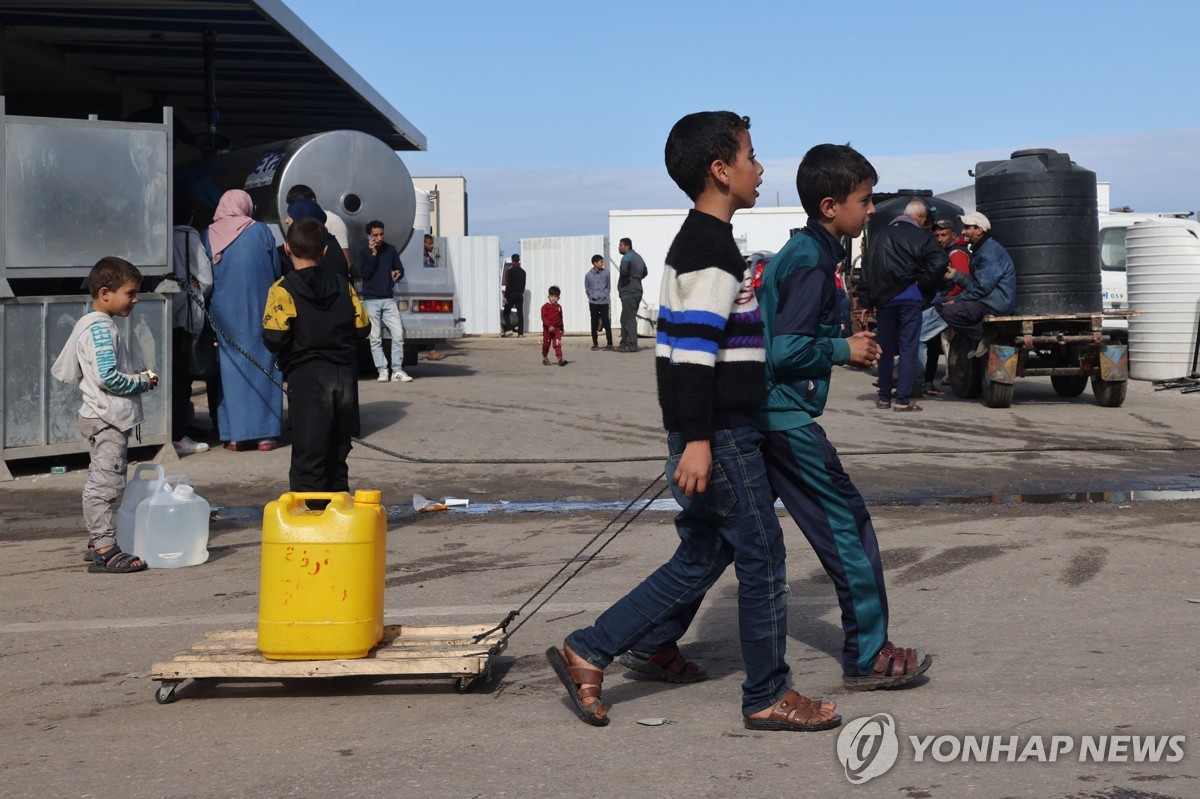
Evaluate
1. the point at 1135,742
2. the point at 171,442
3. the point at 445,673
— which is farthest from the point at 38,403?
the point at 1135,742

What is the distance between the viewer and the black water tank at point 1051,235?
579 inches

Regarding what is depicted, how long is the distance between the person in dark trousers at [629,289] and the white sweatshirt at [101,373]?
18.5m

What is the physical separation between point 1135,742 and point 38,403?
29.4ft

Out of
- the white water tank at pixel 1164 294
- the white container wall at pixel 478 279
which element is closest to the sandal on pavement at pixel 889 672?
the white water tank at pixel 1164 294

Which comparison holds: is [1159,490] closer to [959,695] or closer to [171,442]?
[959,695]

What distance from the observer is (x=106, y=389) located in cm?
738

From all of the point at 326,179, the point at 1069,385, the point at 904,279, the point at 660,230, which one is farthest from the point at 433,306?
the point at 660,230

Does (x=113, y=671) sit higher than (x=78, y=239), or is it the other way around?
(x=78, y=239)

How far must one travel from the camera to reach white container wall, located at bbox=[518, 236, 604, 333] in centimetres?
3566

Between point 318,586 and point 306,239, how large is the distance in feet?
8.41

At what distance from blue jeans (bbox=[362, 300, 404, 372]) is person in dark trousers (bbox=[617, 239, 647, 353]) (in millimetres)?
8438

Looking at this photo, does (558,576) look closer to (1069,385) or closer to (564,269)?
(1069,385)

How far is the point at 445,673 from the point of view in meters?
4.84

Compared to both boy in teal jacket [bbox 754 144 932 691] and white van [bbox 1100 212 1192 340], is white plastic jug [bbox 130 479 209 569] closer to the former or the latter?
boy in teal jacket [bbox 754 144 932 691]
